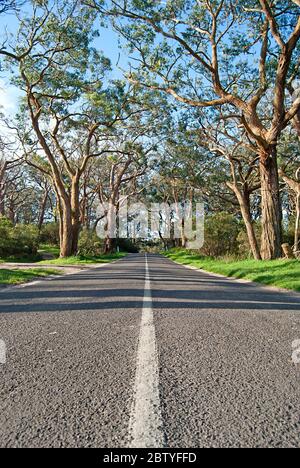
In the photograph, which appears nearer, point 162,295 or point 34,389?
point 34,389

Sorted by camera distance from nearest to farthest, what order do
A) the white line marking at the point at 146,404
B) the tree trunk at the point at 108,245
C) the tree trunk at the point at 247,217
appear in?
1. the white line marking at the point at 146,404
2. the tree trunk at the point at 247,217
3. the tree trunk at the point at 108,245

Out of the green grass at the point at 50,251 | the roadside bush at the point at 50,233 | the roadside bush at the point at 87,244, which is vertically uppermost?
the roadside bush at the point at 50,233

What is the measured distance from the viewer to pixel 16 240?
27.7 metres

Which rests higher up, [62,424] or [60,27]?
[60,27]

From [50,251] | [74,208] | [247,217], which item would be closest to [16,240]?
[74,208]

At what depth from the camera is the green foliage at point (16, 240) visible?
26.9 m

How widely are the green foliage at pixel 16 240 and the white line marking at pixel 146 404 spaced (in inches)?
989

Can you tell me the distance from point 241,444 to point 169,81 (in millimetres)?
18567

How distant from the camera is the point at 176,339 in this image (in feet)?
13.4

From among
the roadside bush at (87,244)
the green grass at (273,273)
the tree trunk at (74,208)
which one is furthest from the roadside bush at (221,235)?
the green grass at (273,273)

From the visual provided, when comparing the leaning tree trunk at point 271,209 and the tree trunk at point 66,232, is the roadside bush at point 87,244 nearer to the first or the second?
the tree trunk at point 66,232

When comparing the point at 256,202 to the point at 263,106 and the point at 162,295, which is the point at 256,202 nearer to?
the point at 263,106

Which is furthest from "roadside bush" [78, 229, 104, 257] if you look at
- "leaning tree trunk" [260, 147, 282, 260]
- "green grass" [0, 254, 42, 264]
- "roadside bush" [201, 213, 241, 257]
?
"leaning tree trunk" [260, 147, 282, 260]
